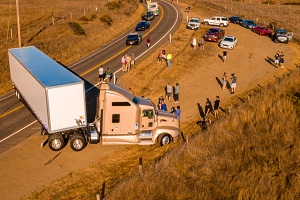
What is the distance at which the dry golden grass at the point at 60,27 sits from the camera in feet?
130

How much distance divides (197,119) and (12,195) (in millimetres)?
12618

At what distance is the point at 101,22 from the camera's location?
2141 inches

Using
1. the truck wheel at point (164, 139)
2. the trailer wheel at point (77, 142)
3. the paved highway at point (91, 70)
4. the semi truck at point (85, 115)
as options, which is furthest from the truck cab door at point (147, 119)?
the paved highway at point (91, 70)

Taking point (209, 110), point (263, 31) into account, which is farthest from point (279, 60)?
point (209, 110)

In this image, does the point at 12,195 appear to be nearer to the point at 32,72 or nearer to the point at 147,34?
the point at 32,72

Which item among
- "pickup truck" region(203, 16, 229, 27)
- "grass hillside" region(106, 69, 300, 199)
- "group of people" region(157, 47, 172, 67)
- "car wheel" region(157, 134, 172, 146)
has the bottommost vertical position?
"pickup truck" region(203, 16, 229, 27)

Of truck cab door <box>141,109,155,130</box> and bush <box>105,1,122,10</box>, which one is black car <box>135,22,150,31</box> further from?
truck cab door <box>141,109,155,130</box>

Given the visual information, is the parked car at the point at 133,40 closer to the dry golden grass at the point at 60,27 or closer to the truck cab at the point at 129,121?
the dry golden grass at the point at 60,27

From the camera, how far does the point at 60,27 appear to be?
5016 centimetres

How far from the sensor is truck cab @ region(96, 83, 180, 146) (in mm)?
18719

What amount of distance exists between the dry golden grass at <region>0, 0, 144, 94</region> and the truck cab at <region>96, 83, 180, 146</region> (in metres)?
14.4

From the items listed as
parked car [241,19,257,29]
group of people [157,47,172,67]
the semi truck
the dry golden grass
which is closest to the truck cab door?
the semi truck

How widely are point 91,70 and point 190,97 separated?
10897 millimetres

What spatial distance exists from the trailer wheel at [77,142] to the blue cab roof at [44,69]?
2.96 metres
